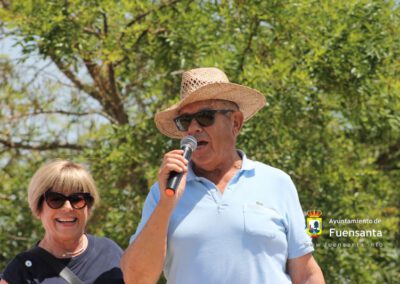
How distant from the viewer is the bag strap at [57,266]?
3.42 m

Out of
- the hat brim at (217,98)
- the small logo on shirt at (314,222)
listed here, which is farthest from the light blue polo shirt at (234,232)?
the small logo on shirt at (314,222)

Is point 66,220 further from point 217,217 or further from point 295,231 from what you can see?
point 295,231

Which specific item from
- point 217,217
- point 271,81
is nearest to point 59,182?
point 217,217

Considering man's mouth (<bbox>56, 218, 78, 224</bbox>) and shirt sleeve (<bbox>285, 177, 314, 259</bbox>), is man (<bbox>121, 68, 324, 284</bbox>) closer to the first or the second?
shirt sleeve (<bbox>285, 177, 314, 259</bbox>)

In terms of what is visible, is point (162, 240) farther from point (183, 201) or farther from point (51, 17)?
point (51, 17)

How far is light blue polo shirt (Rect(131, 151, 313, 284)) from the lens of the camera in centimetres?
310

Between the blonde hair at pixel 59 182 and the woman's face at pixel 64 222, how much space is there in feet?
0.16

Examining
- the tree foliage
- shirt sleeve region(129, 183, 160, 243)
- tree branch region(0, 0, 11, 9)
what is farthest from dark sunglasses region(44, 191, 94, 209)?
tree branch region(0, 0, 11, 9)

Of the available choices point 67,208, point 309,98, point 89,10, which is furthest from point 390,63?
point 67,208

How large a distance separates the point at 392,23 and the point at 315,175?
1.39m

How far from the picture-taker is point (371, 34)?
6.63 meters

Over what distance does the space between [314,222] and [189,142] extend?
3.49 metres

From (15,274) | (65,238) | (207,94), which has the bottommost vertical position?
(15,274)

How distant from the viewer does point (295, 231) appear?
10.8 ft
